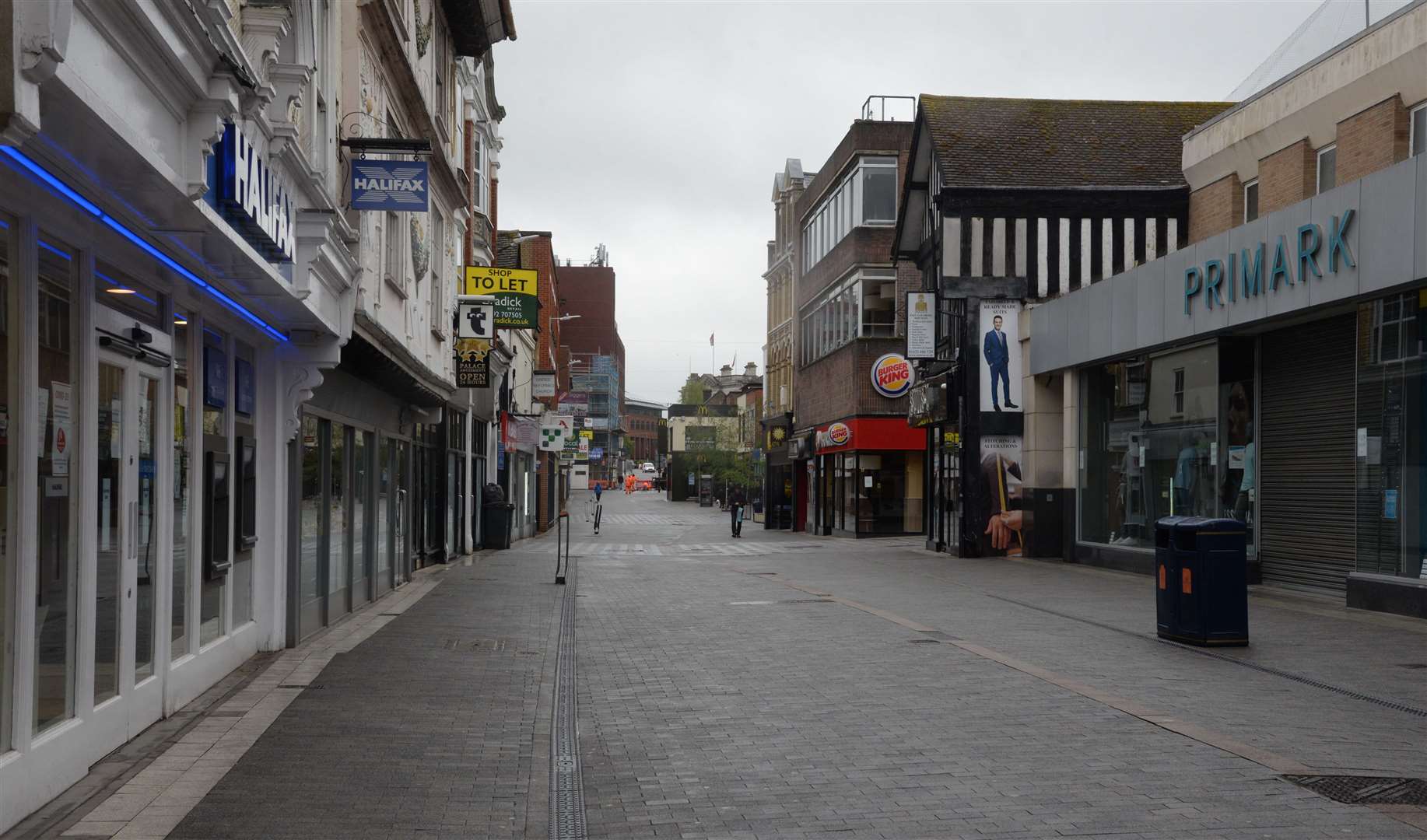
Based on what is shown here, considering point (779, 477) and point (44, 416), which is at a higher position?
point (44, 416)

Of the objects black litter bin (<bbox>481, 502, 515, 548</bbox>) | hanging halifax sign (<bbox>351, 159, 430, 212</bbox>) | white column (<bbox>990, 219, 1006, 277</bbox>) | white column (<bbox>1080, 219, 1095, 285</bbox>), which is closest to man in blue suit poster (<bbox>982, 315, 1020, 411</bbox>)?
white column (<bbox>990, 219, 1006, 277</bbox>)

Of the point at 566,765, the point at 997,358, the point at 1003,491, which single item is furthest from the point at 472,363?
the point at 566,765

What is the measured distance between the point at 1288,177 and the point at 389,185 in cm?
1428

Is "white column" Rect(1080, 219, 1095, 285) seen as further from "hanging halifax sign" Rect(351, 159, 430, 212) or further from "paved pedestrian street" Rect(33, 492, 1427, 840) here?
"hanging halifax sign" Rect(351, 159, 430, 212)

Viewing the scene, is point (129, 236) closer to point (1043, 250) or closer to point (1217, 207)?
point (1217, 207)

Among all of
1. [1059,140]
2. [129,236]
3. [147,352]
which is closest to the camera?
[129,236]

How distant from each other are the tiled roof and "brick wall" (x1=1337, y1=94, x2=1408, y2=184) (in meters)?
9.83

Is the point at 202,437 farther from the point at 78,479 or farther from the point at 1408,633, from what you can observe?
the point at 1408,633

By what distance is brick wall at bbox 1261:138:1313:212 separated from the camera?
20547mm

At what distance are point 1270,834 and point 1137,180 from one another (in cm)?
2586

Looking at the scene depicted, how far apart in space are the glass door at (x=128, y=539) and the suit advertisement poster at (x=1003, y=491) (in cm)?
2330

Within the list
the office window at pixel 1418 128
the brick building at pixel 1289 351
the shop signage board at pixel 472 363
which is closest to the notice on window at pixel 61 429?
the brick building at pixel 1289 351

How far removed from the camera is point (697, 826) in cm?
604

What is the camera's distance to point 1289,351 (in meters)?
18.8
